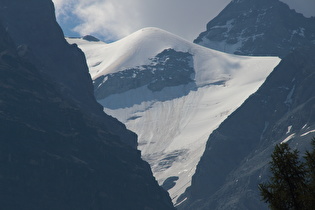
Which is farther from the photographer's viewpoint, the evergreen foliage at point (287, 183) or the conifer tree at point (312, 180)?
the evergreen foliage at point (287, 183)

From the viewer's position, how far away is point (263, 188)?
1810 inches

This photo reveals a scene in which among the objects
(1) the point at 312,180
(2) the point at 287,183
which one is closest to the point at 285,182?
(2) the point at 287,183

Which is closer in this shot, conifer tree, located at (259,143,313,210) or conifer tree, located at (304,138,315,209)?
conifer tree, located at (304,138,315,209)

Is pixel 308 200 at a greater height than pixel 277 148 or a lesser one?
lesser

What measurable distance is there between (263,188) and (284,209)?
1.67 metres

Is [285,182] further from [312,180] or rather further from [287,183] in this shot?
[312,180]

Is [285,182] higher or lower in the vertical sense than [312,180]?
higher

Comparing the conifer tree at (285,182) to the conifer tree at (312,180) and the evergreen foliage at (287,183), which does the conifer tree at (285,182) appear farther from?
the conifer tree at (312,180)

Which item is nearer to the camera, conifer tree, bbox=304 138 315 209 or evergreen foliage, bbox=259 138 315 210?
conifer tree, bbox=304 138 315 209

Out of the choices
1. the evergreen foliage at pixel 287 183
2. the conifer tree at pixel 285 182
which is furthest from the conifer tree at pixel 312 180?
the conifer tree at pixel 285 182

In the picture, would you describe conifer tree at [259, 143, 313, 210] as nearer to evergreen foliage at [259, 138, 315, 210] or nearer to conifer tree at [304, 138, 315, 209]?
evergreen foliage at [259, 138, 315, 210]

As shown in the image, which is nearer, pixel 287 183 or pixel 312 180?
pixel 287 183

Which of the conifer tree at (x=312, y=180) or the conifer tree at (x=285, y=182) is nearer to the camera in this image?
the conifer tree at (x=312, y=180)

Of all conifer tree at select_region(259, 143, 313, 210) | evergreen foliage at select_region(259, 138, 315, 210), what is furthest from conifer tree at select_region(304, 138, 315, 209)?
conifer tree at select_region(259, 143, 313, 210)
